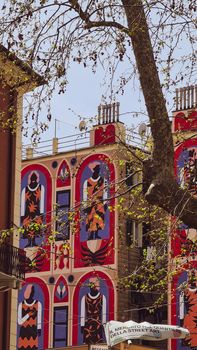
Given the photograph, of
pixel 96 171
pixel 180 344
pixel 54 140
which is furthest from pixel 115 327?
pixel 54 140

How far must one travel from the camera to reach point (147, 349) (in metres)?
31.0

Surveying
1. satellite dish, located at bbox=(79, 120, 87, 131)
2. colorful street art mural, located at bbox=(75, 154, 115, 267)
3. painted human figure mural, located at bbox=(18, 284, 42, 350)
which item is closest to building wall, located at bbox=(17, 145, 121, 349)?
colorful street art mural, located at bbox=(75, 154, 115, 267)

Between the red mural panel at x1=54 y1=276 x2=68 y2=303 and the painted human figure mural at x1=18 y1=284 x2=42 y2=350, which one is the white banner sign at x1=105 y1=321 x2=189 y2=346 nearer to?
the red mural panel at x1=54 y1=276 x2=68 y2=303

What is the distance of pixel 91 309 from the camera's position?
133 ft

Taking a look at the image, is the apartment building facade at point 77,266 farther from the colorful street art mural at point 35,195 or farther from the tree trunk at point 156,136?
the tree trunk at point 156,136

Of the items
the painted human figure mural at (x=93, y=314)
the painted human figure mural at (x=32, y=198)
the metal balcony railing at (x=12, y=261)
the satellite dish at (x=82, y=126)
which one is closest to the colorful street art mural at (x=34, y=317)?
the painted human figure mural at (x=93, y=314)

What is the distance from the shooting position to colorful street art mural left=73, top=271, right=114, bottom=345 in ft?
132

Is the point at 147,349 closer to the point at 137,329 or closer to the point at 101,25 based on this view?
the point at 137,329

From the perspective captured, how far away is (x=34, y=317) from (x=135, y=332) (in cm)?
1630

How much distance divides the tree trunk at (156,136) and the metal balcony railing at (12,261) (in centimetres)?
1524

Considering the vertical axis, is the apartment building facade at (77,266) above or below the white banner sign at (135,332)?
above

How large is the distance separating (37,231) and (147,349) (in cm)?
1908

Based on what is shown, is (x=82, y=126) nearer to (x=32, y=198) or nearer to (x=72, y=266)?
(x=72, y=266)

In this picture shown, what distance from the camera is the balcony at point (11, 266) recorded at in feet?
86.4
